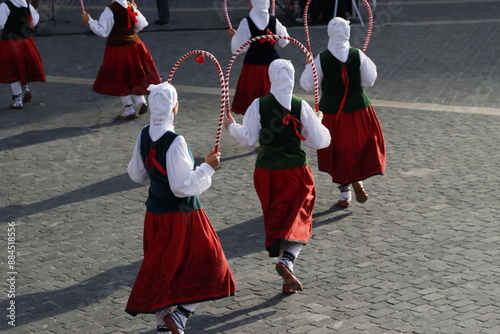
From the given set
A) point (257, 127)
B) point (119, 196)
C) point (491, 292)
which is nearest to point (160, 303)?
point (257, 127)

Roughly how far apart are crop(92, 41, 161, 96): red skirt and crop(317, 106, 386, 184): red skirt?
4.15 m

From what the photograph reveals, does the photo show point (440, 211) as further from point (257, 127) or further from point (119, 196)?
point (119, 196)

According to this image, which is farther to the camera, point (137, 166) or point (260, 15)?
point (260, 15)

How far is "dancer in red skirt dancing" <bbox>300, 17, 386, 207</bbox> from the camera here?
27.0 ft

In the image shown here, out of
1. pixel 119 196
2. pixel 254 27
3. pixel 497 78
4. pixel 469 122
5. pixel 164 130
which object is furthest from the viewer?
pixel 497 78

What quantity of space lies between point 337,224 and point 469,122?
3683mm

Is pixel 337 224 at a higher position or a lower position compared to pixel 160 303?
lower

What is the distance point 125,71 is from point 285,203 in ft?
18.8

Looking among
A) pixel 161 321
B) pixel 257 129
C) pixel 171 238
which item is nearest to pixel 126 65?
pixel 257 129

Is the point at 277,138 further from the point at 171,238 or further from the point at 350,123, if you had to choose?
the point at 350,123

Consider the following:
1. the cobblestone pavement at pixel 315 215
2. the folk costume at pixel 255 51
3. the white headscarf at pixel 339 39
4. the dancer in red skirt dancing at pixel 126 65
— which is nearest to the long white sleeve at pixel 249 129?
the cobblestone pavement at pixel 315 215

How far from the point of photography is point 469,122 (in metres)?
11.0

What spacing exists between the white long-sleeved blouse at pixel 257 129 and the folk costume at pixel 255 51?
3.58 metres

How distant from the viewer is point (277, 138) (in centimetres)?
667
